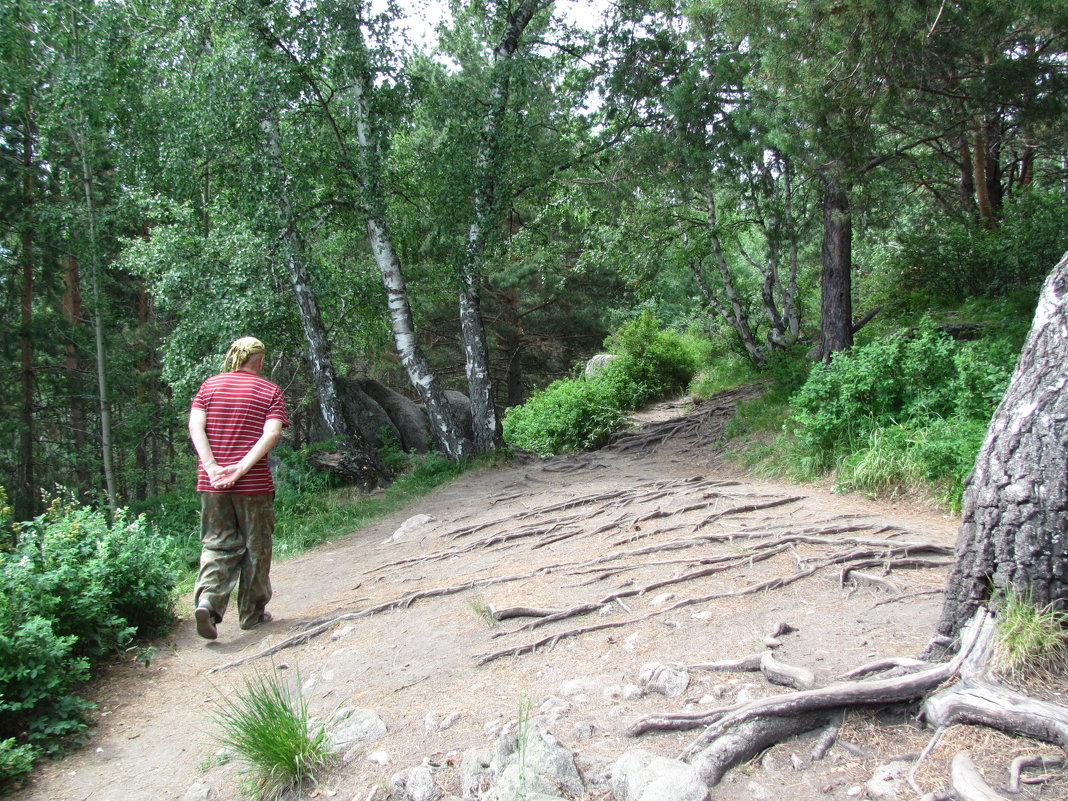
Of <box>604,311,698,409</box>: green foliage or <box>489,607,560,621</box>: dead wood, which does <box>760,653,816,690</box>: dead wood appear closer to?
<box>489,607,560,621</box>: dead wood

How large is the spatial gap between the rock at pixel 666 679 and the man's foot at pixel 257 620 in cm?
346

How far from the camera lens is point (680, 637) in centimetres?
394

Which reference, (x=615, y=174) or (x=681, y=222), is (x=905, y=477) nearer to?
(x=615, y=174)

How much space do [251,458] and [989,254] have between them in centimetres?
1215

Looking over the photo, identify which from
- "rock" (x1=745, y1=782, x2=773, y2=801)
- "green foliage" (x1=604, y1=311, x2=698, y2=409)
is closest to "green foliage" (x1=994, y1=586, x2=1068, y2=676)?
"rock" (x1=745, y1=782, x2=773, y2=801)

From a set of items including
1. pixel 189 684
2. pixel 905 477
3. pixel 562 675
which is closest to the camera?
pixel 562 675

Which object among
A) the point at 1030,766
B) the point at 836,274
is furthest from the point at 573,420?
the point at 1030,766

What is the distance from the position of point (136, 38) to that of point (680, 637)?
1271 centimetres

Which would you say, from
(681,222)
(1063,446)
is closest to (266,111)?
Result: (681,222)

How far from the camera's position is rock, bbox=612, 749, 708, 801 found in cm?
255

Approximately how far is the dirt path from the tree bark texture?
3775mm

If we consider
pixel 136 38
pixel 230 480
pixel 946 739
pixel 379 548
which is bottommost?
pixel 379 548

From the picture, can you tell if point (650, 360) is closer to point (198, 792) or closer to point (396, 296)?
point (396, 296)

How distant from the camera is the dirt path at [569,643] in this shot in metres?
3.10
